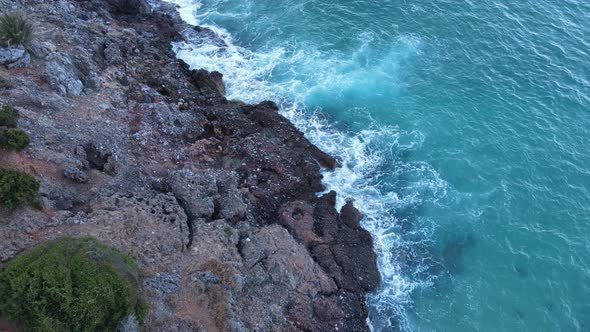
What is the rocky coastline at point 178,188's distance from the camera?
110ft

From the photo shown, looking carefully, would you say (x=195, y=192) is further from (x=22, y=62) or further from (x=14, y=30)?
(x=14, y=30)

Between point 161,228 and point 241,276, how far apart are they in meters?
7.45

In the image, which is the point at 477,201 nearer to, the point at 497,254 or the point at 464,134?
the point at 497,254

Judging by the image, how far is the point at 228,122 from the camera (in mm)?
51688

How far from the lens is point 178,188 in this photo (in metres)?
40.7

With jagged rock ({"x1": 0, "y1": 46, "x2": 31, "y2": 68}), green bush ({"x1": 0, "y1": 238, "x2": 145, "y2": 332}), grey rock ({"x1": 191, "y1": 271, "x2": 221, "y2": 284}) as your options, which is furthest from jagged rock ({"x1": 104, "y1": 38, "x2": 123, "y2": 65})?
grey rock ({"x1": 191, "y1": 271, "x2": 221, "y2": 284})

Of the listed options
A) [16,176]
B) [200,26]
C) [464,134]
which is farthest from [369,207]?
[200,26]

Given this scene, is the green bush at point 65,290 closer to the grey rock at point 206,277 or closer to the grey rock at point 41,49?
the grey rock at point 206,277

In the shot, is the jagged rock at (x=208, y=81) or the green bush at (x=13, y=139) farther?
the jagged rock at (x=208, y=81)

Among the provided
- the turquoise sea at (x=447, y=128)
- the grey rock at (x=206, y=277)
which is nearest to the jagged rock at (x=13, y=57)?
the turquoise sea at (x=447, y=128)

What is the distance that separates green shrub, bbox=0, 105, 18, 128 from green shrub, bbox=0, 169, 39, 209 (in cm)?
653

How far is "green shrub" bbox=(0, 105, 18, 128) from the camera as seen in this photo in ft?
120

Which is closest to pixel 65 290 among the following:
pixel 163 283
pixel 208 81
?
pixel 163 283

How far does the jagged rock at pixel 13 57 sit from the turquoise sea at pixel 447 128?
21776 mm
